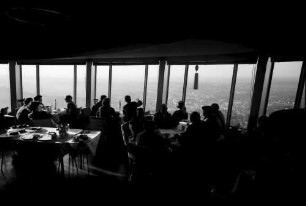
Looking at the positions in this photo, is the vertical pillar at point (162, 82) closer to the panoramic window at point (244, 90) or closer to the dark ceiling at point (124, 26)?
the panoramic window at point (244, 90)

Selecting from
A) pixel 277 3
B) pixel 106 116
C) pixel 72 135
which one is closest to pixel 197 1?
Result: pixel 277 3

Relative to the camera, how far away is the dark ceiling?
2.18 meters

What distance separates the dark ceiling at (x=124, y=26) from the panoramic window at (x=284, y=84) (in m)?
1.97

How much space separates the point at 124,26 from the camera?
2.66m

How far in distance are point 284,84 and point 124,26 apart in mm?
4229

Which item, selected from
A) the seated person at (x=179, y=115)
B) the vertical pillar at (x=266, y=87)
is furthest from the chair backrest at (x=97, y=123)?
the vertical pillar at (x=266, y=87)

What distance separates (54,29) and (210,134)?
3169mm

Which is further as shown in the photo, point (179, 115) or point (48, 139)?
point (179, 115)

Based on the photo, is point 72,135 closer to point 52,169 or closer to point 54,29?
point 52,169

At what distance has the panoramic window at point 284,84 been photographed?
4.56 metres

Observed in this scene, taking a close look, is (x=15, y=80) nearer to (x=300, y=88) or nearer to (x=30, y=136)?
(x=30, y=136)

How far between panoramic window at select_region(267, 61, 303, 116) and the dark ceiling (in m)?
1.97

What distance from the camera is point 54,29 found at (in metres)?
3.10

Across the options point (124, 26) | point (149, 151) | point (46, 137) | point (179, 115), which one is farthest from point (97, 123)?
point (124, 26)
